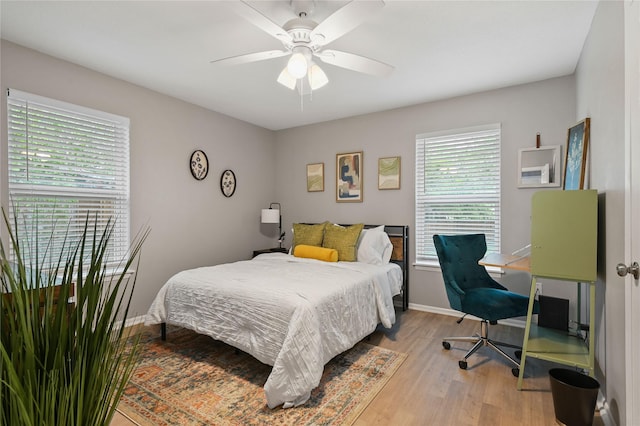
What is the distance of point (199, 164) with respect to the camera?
406 cm

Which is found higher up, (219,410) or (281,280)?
(281,280)

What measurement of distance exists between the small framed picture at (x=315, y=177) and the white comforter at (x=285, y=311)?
1.77 m

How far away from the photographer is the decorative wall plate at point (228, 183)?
173 inches

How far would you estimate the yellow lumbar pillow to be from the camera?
367 centimetres

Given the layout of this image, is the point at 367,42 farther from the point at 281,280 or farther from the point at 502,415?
the point at 502,415

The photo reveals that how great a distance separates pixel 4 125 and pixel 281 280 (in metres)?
2.58

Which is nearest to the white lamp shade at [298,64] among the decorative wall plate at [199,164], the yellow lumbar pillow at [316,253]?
the yellow lumbar pillow at [316,253]

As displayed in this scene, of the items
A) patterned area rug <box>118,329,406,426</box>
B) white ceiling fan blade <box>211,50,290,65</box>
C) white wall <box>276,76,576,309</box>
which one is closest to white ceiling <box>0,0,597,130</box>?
white ceiling fan blade <box>211,50,290,65</box>

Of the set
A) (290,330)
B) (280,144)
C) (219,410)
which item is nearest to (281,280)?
(290,330)

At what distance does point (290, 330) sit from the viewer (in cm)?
208

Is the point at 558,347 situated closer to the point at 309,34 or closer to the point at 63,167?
the point at 309,34

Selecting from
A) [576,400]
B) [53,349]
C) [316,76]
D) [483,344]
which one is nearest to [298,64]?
[316,76]

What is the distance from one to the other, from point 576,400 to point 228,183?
4126 mm

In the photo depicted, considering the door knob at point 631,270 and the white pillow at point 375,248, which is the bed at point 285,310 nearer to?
the white pillow at point 375,248
